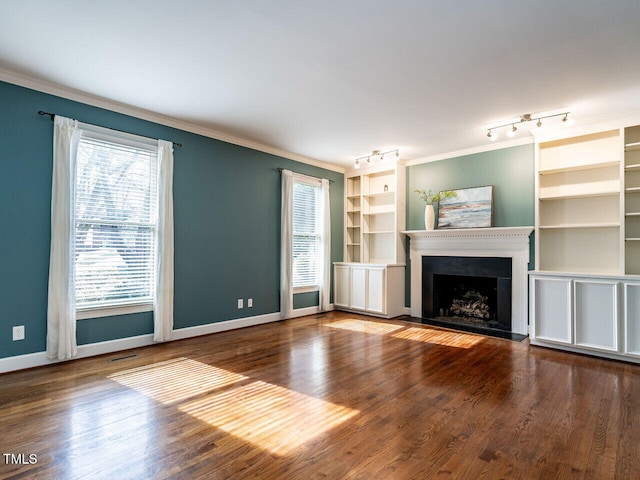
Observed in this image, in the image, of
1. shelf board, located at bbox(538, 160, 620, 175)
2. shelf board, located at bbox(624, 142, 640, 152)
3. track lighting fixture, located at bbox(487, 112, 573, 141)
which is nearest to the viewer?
shelf board, located at bbox(624, 142, 640, 152)

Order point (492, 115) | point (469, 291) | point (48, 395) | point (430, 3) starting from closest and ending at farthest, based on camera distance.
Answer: point (430, 3), point (48, 395), point (492, 115), point (469, 291)

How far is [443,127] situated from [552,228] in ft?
6.22

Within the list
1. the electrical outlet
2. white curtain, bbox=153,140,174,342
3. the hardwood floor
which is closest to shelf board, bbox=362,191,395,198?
the hardwood floor

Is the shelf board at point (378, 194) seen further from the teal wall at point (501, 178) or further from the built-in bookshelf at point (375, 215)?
the teal wall at point (501, 178)

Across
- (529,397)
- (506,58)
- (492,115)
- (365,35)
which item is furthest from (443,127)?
(529,397)

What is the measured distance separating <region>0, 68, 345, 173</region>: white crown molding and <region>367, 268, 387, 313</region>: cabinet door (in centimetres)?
234

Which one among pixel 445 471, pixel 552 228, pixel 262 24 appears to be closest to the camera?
pixel 445 471

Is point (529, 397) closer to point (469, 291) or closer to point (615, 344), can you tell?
point (615, 344)

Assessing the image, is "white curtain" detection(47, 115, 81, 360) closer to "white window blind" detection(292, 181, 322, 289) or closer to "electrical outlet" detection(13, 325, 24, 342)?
"electrical outlet" detection(13, 325, 24, 342)

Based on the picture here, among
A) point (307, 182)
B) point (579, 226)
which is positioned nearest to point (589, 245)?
point (579, 226)

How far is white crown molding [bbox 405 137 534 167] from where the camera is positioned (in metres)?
4.89

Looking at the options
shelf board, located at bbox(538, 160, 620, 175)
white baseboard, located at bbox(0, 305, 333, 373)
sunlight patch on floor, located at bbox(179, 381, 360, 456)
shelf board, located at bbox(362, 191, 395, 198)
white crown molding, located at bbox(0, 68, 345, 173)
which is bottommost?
sunlight patch on floor, located at bbox(179, 381, 360, 456)

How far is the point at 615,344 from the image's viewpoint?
3.66 metres

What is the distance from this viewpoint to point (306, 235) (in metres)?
6.07
